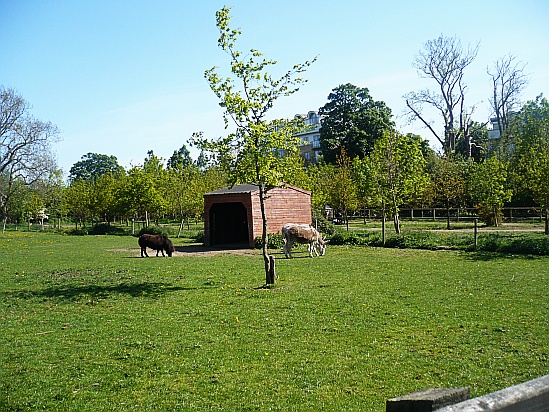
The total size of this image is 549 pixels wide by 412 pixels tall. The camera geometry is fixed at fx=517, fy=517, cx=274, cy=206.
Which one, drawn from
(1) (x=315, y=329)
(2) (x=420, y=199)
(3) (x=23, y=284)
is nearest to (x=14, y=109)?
(2) (x=420, y=199)

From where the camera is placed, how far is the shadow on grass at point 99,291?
12.3 m

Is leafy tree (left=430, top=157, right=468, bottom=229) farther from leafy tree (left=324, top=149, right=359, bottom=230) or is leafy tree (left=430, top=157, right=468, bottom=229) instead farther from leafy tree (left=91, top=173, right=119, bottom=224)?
leafy tree (left=91, top=173, right=119, bottom=224)

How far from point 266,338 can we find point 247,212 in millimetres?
19472

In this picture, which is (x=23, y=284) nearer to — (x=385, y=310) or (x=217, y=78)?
(x=217, y=78)

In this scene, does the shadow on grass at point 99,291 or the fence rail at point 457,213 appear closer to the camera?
the shadow on grass at point 99,291

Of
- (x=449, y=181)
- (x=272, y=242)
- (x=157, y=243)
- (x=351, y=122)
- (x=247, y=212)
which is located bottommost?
(x=272, y=242)

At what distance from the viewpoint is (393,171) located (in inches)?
1109

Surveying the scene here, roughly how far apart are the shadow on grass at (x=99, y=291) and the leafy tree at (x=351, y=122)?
51.1m

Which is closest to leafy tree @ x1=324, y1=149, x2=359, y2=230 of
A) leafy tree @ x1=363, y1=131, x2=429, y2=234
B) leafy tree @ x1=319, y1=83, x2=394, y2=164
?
leafy tree @ x1=363, y1=131, x2=429, y2=234

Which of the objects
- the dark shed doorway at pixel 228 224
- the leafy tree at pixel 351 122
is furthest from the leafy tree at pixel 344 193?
the leafy tree at pixel 351 122

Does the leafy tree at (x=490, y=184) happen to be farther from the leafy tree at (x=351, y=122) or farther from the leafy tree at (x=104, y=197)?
the leafy tree at (x=104, y=197)

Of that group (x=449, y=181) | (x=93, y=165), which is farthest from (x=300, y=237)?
(x=93, y=165)

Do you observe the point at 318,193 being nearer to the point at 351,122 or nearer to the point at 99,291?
the point at 99,291

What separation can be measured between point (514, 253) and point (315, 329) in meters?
14.0
